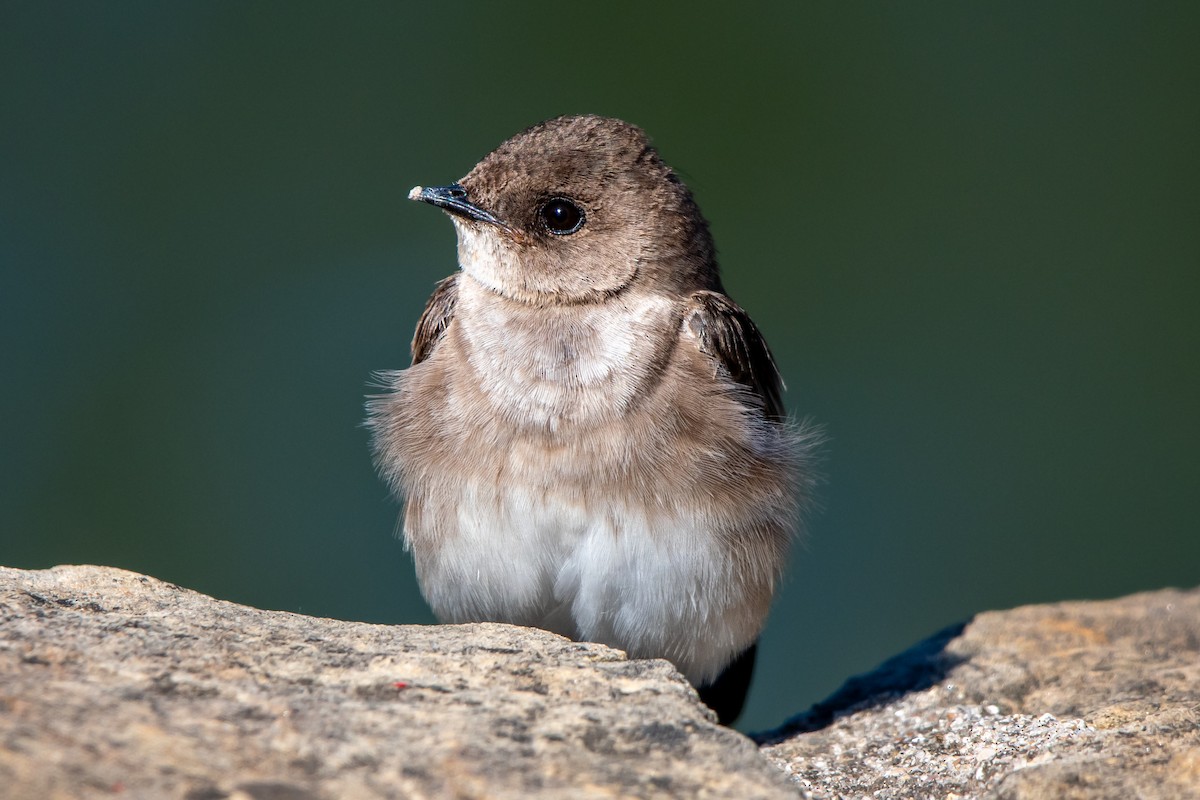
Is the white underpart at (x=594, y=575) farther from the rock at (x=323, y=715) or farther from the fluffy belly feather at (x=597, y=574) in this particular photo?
the rock at (x=323, y=715)

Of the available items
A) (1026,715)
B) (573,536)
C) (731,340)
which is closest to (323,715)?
(573,536)

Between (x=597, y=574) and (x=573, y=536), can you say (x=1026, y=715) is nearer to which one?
(x=597, y=574)

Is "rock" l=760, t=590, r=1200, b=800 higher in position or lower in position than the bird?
lower

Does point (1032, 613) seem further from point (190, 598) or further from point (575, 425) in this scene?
point (190, 598)

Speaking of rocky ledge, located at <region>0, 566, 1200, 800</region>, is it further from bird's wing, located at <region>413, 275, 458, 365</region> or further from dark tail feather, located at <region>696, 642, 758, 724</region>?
bird's wing, located at <region>413, 275, 458, 365</region>

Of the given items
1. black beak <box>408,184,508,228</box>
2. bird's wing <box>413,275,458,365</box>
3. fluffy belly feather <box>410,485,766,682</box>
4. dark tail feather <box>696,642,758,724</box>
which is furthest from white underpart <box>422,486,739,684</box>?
black beak <box>408,184,508,228</box>

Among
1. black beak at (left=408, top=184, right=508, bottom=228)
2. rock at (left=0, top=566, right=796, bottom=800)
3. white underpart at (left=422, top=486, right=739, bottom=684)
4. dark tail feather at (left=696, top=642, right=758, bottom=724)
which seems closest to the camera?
rock at (left=0, top=566, right=796, bottom=800)

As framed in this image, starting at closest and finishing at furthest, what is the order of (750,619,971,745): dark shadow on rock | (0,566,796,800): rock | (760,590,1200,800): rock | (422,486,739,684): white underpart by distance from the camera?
(0,566,796,800): rock < (760,590,1200,800): rock < (422,486,739,684): white underpart < (750,619,971,745): dark shadow on rock
